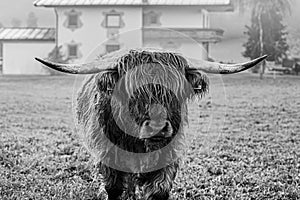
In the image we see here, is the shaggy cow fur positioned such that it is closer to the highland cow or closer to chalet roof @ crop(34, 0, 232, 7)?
the highland cow

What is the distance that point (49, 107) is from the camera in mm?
13969

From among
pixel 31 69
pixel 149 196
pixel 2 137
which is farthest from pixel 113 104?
pixel 31 69

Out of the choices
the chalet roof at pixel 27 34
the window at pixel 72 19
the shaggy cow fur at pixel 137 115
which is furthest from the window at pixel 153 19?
the shaggy cow fur at pixel 137 115

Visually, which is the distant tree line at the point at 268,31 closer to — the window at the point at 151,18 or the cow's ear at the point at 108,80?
the window at the point at 151,18

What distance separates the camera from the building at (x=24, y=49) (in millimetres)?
32625

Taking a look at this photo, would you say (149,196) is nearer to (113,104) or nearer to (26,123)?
(113,104)

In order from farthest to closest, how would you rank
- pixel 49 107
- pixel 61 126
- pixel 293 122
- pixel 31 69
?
pixel 31 69 < pixel 49 107 < pixel 293 122 < pixel 61 126

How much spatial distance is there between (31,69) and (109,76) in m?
29.6

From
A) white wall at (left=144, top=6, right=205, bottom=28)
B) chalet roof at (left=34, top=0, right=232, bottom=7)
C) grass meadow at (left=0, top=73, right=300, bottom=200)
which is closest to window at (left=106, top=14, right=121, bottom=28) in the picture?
chalet roof at (left=34, top=0, right=232, bottom=7)

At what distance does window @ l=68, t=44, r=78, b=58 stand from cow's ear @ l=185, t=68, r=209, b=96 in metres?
28.9

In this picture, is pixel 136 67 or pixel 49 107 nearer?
pixel 136 67

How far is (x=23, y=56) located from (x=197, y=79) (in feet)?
101

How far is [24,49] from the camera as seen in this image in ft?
111

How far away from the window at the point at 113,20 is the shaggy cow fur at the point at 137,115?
1117 inches
